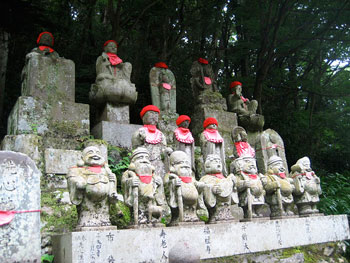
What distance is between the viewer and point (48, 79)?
782 centimetres

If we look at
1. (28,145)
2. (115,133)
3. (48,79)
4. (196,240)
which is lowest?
(196,240)

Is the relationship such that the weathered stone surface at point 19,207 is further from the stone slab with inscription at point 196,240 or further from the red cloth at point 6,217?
Result: the stone slab with inscription at point 196,240

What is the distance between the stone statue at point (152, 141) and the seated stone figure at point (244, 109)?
4293 mm

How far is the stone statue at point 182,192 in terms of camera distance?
5209mm

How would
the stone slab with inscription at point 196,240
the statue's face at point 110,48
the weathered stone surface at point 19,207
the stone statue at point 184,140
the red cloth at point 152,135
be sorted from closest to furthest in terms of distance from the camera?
the weathered stone surface at point 19,207 < the stone slab with inscription at point 196,240 < the red cloth at point 152,135 < the stone statue at point 184,140 < the statue's face at point 110,48

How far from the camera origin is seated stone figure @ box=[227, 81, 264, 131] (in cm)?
1087

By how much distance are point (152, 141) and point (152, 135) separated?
144mm

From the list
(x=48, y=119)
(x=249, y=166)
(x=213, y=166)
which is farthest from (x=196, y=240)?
(x=48, y=119)

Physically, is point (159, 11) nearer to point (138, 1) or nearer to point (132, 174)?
point (138, 1)

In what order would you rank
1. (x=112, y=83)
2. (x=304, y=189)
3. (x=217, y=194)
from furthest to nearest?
(x=112, y=83) → (x=304, y=189) → (x=217, y=194)

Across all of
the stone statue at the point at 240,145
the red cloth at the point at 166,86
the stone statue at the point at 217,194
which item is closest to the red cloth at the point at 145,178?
the stone statue at the point at 217,194

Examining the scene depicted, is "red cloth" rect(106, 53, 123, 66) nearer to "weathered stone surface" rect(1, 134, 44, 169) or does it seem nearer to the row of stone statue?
the row of stone statue

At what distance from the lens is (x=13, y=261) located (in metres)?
3.92

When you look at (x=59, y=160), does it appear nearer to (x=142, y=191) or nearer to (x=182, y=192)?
(x=142, y=191)
